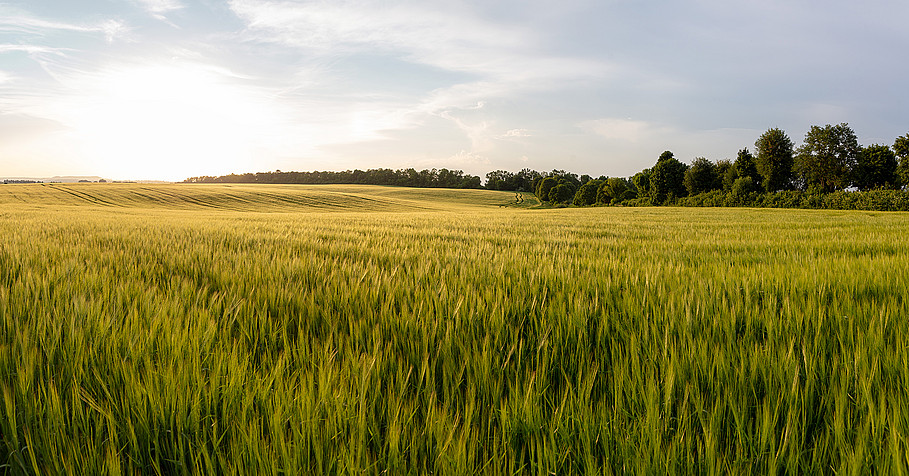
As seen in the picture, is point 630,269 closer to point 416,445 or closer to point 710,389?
point 710,389

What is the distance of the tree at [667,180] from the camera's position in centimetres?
6100

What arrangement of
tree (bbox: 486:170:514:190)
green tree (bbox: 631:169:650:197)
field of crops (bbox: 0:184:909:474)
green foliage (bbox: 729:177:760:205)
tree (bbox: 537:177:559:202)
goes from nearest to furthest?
field of crops (bbox: 0:184:909:474) < green foliage (bbox: 729:177:760:205) < green tree (bbox: 631:169:650:197) < tree (bbox: 537:177:559:202) < tree (bbox: 486:170:514:190)

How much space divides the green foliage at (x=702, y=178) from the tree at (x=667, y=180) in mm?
1882

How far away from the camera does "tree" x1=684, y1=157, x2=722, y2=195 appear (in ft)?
193

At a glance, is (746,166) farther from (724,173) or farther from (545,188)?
(545,188)

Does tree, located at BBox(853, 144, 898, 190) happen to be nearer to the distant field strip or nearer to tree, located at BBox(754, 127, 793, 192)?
tree, located at BBox(754, 127, 793, 192)

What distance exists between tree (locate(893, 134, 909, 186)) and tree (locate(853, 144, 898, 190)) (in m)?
1.96

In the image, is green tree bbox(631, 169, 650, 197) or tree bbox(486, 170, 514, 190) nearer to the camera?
green tree bbox(631, 169, 650, 197)

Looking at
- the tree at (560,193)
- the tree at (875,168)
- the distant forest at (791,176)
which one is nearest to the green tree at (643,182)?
the distant forest at (791,176)

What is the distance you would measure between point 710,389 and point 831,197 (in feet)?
180

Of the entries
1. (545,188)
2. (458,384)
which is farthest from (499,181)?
(458,384)

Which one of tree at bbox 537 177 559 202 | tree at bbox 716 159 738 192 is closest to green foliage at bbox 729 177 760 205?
tree at bbox 716 159 738 192

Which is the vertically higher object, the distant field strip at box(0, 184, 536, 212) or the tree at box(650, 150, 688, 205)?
the tree at box(650, 150, 688, 205)

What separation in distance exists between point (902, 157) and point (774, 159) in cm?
1210
